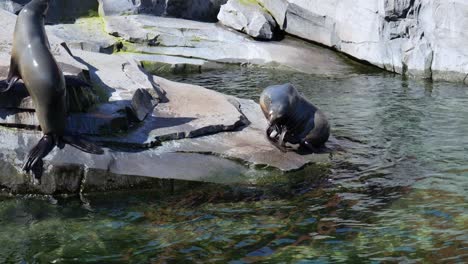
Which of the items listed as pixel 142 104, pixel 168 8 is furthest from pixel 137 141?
A: pixel 168 8

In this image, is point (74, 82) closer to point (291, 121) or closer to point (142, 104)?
point (142, 104)

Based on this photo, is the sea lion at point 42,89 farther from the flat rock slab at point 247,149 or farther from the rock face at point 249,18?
the rock face at point 249,18

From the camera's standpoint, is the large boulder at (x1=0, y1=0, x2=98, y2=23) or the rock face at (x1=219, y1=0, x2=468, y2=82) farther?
the large boulder at (x1=0, y1=0, x2=98, y2=23)

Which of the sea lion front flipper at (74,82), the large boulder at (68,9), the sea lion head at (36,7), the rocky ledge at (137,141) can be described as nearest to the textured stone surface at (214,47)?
the large boulder at (68,9)

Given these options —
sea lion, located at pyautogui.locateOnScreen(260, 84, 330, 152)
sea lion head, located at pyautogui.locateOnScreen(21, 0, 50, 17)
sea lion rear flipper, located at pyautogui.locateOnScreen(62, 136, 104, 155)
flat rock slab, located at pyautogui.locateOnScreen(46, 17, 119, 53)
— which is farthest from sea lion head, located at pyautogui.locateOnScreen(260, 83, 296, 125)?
flat rock slab, located at pyautogui.locateOnScreen(46, 17, 119, 53)

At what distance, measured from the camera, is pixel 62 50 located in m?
7.64

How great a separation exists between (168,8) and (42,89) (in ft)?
29.3

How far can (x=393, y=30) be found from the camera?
41.9ft

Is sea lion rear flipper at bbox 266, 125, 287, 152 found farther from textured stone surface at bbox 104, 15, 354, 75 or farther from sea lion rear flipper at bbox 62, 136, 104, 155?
textured stone surface at bbox 104, 15, 354, 75

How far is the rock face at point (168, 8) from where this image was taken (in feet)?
46.8

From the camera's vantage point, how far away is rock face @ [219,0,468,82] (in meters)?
11.9

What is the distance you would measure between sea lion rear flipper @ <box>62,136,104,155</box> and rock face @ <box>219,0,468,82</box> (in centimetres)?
761

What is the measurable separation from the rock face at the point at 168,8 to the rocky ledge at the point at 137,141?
6.50m

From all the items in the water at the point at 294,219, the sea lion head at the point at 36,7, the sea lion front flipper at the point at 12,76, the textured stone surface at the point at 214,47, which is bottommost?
the textured stone surface at the point at 214,47
